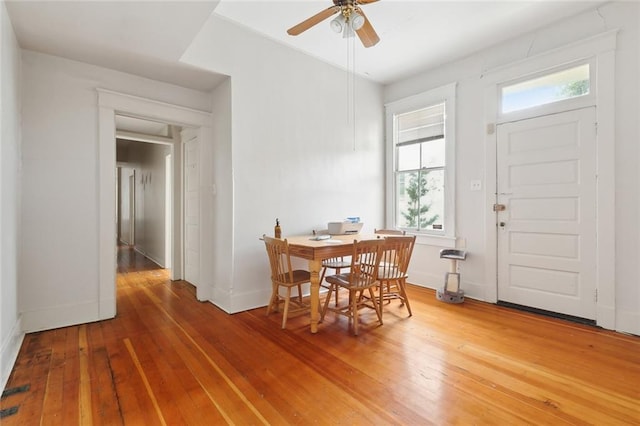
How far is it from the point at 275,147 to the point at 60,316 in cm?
271

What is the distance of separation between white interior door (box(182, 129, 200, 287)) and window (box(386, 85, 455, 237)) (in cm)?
287

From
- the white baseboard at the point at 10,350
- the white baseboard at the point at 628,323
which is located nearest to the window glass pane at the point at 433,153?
the white baseboard at the point at 628,323

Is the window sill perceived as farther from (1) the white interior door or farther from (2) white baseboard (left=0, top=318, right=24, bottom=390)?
(2) white baseboard (left=0, top=318, right=24, bottom=390)

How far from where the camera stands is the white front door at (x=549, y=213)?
9.77ft

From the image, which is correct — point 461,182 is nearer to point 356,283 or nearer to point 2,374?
point 356,283

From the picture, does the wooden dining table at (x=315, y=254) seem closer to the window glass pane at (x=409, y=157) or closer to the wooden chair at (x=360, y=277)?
the wooden chair at (x=360, y=277)

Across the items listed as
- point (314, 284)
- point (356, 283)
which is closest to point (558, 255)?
point (356, 283)

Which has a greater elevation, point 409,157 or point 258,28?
point 258,28

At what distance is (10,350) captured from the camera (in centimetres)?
219

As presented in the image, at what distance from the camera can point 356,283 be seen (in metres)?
2.85

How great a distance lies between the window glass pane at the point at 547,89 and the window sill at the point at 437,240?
1.69 meters

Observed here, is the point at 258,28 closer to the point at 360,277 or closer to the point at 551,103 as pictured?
the point at 360,277

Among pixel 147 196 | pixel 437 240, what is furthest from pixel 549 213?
pixel 147 196

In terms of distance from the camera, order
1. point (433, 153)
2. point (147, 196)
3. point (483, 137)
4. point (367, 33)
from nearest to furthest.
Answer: point (367, 33) < point (483, 137) < point (433, 153) < point (147, 196)
